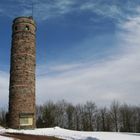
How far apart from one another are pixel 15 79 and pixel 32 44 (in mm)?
5408

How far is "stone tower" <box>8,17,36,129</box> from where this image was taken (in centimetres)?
3997

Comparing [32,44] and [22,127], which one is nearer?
[22,127]

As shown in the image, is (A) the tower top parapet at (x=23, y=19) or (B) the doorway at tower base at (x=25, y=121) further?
(A) the tower top parapet at (x=23, y=19)

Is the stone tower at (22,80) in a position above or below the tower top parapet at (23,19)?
below

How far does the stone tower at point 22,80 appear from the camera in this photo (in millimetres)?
39969

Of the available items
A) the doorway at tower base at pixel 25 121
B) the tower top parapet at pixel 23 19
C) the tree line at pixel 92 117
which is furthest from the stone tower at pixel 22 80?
the tree line at pixel 92 117

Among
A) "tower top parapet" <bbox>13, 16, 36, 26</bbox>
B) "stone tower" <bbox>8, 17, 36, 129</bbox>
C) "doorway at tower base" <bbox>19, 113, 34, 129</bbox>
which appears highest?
"tower top parapet" <bbox>13, 16, 36, 26</bbox>

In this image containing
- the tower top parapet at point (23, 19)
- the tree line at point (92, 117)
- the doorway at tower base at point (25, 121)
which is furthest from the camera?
the tree line at point (92, 117)

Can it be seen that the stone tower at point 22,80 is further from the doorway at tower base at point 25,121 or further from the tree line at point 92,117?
the tree line at point 92,117

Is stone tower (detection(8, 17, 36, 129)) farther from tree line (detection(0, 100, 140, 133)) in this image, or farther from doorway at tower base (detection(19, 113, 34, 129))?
tree line (detection(0, 100, 140, 133))

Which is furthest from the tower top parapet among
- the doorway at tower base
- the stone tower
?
the doorway at tower base

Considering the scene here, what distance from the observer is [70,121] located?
254ft

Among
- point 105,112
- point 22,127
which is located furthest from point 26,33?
point 105,112

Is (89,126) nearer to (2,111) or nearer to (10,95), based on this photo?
(2,111)
